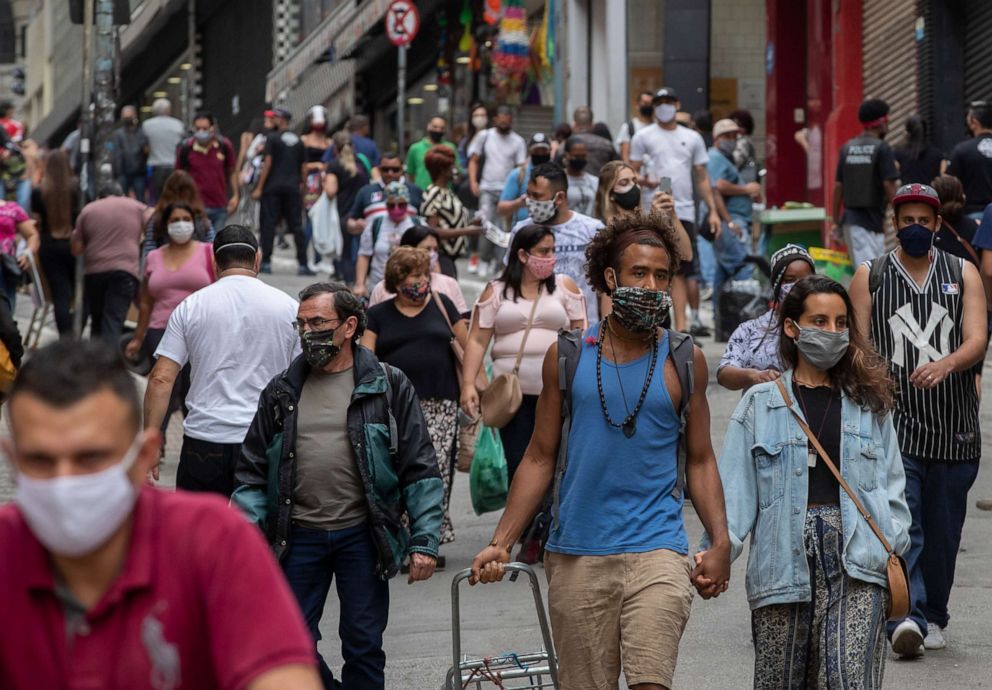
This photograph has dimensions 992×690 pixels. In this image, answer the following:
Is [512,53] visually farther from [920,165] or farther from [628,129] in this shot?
[920,165]

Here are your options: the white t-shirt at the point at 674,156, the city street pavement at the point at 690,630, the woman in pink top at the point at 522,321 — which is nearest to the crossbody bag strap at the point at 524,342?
the woman in pink top at the point at 522,321

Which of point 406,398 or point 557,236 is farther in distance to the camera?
point 557,236

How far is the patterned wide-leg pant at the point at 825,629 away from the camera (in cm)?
546

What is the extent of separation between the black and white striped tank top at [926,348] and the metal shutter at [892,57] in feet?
39.3

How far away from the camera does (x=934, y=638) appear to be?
752 centimetres

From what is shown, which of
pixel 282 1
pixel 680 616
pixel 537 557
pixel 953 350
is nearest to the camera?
pixel 680 616

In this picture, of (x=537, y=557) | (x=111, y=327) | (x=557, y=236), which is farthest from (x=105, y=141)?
(x=537, y=557)

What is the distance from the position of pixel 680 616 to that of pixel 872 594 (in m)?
0.62

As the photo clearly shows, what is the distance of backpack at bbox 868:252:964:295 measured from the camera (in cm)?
729

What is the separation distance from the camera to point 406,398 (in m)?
6.36

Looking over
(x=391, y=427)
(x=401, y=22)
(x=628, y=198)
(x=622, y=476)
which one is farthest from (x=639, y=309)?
(x=401, y=22)

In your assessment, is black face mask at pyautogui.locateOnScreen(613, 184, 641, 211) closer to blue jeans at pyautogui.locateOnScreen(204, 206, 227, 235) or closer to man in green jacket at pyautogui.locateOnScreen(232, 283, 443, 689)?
man in green jacket at pyautogui.locateOnScreen(232, 283, 443, 689)

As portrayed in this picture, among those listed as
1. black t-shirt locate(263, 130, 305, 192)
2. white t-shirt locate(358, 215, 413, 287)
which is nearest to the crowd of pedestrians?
white t-shirt locate(358, 215, 413, 287)

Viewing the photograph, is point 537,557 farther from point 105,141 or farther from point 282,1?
point 282,1
